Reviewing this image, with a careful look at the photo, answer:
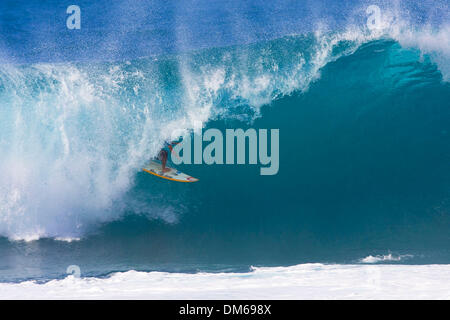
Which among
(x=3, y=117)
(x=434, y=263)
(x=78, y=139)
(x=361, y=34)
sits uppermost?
(x=361, y=34)

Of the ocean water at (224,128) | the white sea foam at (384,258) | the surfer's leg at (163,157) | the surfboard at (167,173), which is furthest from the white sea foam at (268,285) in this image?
the surfer's leg at (163,157)

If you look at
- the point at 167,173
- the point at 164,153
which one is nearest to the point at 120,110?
the point at 164,153

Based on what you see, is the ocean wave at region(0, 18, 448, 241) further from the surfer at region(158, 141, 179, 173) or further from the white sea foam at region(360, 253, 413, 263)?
the white sea foam at region(360, 253, 413, 263)

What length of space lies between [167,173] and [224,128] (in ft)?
4.39

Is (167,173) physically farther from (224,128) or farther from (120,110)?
(120,110)

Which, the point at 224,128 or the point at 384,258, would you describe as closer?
the point at 384,258

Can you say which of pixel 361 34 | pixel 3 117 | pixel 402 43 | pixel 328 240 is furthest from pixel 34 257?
pixel 402 43

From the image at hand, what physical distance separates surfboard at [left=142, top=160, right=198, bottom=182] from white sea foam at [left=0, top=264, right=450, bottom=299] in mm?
1676

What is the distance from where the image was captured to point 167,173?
6.78m

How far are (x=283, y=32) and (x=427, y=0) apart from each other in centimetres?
270

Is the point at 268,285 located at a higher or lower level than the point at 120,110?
lower

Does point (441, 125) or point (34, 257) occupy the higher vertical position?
point (441, 125)

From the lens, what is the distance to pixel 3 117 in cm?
716
